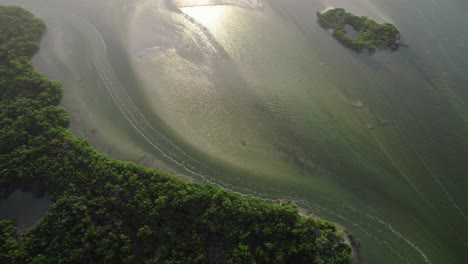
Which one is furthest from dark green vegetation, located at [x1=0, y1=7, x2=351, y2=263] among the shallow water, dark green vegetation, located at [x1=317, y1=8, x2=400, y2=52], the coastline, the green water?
dark green vegetation, located at [x1=317, y1=8, x2=400, y2=52]

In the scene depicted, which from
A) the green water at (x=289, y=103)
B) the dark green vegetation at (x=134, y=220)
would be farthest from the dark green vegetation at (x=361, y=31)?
the dark green vegetation at (x=134, y=220)

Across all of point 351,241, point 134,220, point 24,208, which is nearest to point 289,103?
point 351,241

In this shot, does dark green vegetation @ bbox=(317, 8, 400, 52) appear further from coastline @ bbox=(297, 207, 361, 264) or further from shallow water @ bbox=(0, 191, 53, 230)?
shallow water @ bbox=(0, 191, 53, 230)

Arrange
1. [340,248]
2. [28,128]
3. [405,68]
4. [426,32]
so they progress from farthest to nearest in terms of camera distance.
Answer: [426,32] < [405,68] < [28,128] < [340,248]

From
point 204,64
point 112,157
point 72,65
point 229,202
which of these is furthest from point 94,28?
point 229,202

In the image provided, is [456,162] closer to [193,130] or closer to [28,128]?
[193,130]

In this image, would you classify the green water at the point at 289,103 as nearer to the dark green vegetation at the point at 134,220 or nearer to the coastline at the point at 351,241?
the coastline at the point at 351,241

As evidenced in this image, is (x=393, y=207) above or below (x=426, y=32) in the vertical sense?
below
